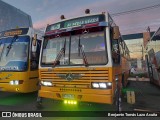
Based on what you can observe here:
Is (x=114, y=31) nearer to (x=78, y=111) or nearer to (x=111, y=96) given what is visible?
(x=111, y=96)

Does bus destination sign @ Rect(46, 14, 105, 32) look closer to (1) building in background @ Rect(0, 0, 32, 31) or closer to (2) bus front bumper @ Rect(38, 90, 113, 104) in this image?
(2) bus front bumper @ Rect(38, 90, 113, 104)

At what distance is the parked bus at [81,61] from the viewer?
5.68m

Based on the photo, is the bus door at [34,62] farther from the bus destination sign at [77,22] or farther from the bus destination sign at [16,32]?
the bus destination sign at [77,22]

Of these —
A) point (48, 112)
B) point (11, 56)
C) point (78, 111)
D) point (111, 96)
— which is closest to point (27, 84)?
point (11, 56)

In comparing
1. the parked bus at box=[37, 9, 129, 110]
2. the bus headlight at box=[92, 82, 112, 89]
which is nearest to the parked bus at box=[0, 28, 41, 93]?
the parked bus at box=[37, 9, 129, 110]

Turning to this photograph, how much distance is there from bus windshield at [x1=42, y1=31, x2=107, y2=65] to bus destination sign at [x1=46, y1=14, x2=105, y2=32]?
48 cm

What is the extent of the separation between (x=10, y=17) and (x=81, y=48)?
459 ft

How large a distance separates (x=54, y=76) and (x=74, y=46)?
4.14 feet

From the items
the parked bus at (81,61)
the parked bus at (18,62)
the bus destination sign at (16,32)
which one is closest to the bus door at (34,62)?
the parked bus at (18,62)

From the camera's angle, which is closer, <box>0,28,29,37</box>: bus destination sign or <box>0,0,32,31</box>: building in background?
<box>0,28,29,37</box>: bus destination sign

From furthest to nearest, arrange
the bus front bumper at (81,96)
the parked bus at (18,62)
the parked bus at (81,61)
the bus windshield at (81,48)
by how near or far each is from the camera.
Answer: the parked bus at (18,62) → the bus windshield at (81,48) → the parked bus at (81,61) → the bus front bumper at (81,96)

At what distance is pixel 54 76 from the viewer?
6.46 metres

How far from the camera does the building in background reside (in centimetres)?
12050

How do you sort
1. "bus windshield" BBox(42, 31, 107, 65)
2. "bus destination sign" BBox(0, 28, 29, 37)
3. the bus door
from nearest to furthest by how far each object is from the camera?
"bus windshield" BBox(42, 31, 107, 65), the bus door, "bus destination sign" BBox(0, 28, 29, 37)
